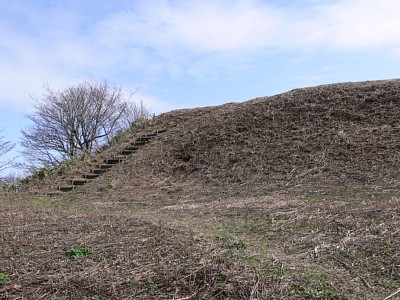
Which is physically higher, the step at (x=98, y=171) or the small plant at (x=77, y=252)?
the step at (x=98, y=171)

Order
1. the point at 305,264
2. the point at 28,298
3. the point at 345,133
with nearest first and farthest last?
the point at 28,298 → the point at 305,264 → the point at 345,133

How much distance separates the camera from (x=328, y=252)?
13.7 ft

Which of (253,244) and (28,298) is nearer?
(28,298)

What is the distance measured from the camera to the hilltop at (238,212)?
3.47m

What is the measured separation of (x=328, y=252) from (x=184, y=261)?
1526mm

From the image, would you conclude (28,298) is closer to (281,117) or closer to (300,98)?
(281,117)

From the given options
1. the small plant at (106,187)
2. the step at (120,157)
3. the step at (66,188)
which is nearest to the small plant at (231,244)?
the small plant at (106,187)

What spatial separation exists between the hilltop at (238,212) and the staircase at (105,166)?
0.98 ft

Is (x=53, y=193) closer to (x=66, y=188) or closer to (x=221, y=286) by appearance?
(x=66, y=188)

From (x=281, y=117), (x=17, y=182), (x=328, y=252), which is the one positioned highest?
(x=281, y=117)

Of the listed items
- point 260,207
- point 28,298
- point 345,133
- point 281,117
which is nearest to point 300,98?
point 281,117

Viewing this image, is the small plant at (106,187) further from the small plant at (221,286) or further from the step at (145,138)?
the small plant at (221,286)

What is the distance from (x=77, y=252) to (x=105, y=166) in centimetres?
890

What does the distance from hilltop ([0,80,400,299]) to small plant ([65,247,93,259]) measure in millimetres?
65
